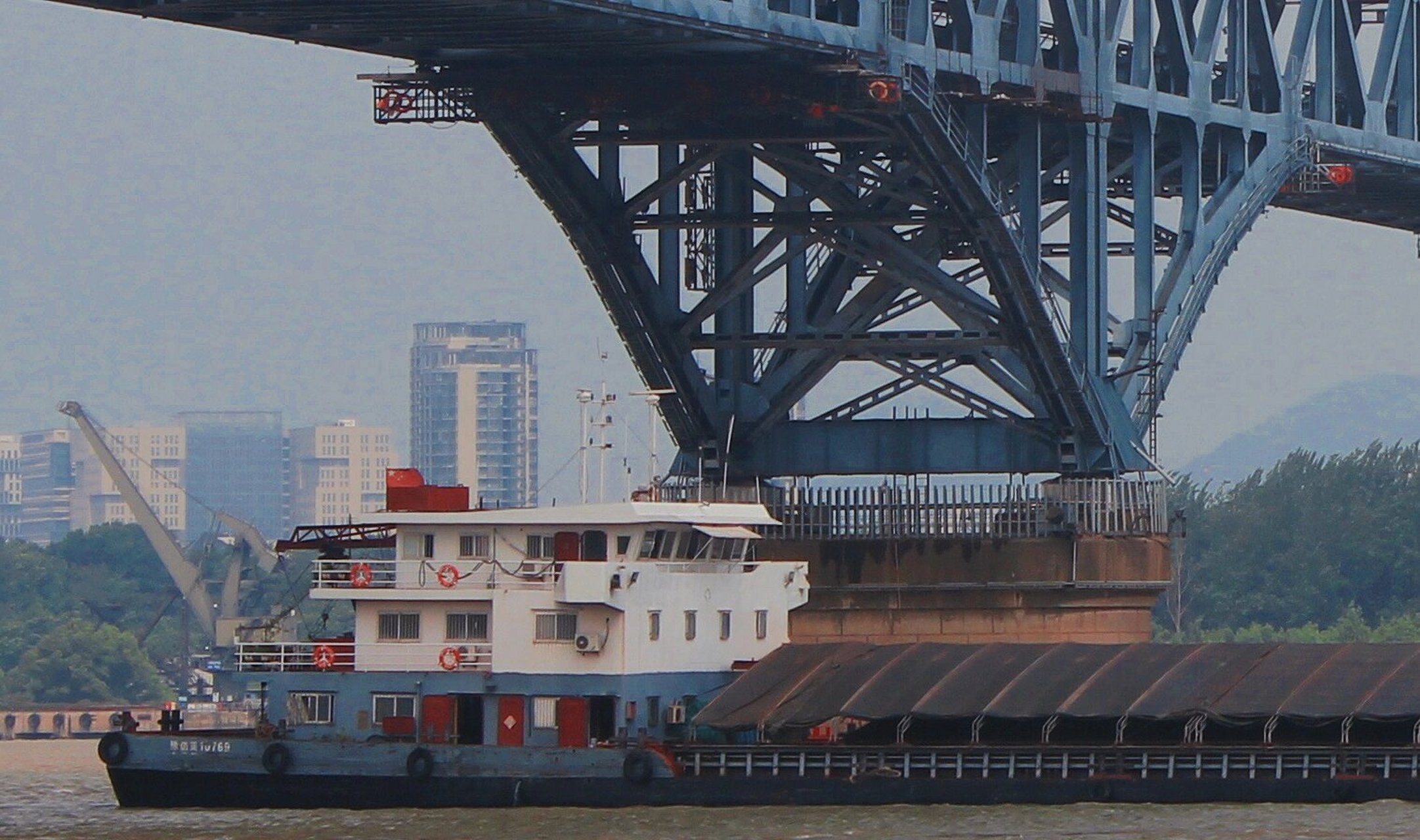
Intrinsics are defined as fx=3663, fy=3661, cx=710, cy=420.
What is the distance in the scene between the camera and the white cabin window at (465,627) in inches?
2506

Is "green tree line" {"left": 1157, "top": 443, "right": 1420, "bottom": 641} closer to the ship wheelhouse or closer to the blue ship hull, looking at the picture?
the ship wheelhouse

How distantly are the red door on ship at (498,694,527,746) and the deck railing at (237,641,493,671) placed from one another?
2.26 feet

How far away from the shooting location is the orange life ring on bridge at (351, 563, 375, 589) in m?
64.1

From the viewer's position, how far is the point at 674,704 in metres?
63.8

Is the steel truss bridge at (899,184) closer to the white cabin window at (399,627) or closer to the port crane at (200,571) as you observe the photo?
the white cabin window at (399,627)

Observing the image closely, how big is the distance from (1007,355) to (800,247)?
5.04 meters

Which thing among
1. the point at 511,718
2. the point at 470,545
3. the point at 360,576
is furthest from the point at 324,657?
the point at 511,718

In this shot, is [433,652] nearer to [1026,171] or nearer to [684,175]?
[684,175]

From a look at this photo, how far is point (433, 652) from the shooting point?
210 feet

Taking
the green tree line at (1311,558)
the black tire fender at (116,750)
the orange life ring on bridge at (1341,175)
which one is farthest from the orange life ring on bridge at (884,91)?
the green tree line at (1311,558)

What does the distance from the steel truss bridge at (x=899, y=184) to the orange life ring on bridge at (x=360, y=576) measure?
893 centimetres

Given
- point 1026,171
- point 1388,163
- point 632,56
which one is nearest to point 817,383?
point 1026,171

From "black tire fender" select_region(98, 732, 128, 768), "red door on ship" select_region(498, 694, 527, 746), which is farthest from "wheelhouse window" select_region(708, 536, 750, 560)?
"black tire fender" select_region(98, 732, 128, 768)

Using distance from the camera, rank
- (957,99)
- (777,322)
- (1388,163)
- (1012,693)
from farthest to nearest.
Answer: (1388,163) → (777,322) → (957,99) → (1012,693)
